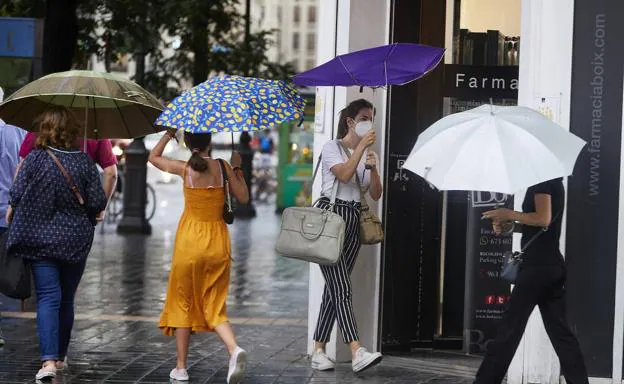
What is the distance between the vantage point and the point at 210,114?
25.0 ft

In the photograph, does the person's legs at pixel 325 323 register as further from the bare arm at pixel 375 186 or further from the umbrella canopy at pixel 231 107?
the umbrella canopy at pixel 231 107

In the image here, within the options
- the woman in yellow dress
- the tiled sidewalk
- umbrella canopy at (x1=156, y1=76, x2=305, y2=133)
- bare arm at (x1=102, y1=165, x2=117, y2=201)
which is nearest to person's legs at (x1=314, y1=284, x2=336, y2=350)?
the tiled sidewalk

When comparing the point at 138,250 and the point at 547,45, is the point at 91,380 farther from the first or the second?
the point at 138,250

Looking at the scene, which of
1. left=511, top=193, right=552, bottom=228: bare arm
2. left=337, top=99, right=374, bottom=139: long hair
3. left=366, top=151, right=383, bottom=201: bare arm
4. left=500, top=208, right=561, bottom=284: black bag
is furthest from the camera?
left=337, top=99, right=374, bottom=139: long hair

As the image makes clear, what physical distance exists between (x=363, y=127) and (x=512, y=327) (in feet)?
6.38

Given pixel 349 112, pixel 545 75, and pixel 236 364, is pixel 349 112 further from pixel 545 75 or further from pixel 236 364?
pixel 236 364

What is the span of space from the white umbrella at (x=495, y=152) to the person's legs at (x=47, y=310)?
2.46 metres

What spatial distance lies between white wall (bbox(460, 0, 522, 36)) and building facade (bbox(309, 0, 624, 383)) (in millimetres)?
10

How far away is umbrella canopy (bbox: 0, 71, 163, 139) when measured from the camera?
8.23 metres

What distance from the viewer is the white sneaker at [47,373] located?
7975 mm

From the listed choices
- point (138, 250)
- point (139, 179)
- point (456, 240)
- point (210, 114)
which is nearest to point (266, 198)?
point (139, 179)

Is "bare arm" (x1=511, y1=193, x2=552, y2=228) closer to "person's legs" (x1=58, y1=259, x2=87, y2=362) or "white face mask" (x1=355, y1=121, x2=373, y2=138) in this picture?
"white face mask" (x1=355, y1=121, x2=373, y2=138)

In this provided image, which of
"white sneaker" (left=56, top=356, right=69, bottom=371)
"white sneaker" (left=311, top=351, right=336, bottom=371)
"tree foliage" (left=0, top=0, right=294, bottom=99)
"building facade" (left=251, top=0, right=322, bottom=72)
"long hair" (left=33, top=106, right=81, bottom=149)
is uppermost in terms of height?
"building facade" (left=251, top=0, right=322, bottom=72)

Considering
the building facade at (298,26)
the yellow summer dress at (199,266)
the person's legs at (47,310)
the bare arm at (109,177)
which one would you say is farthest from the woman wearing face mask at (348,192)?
the building facade at (298,26)
